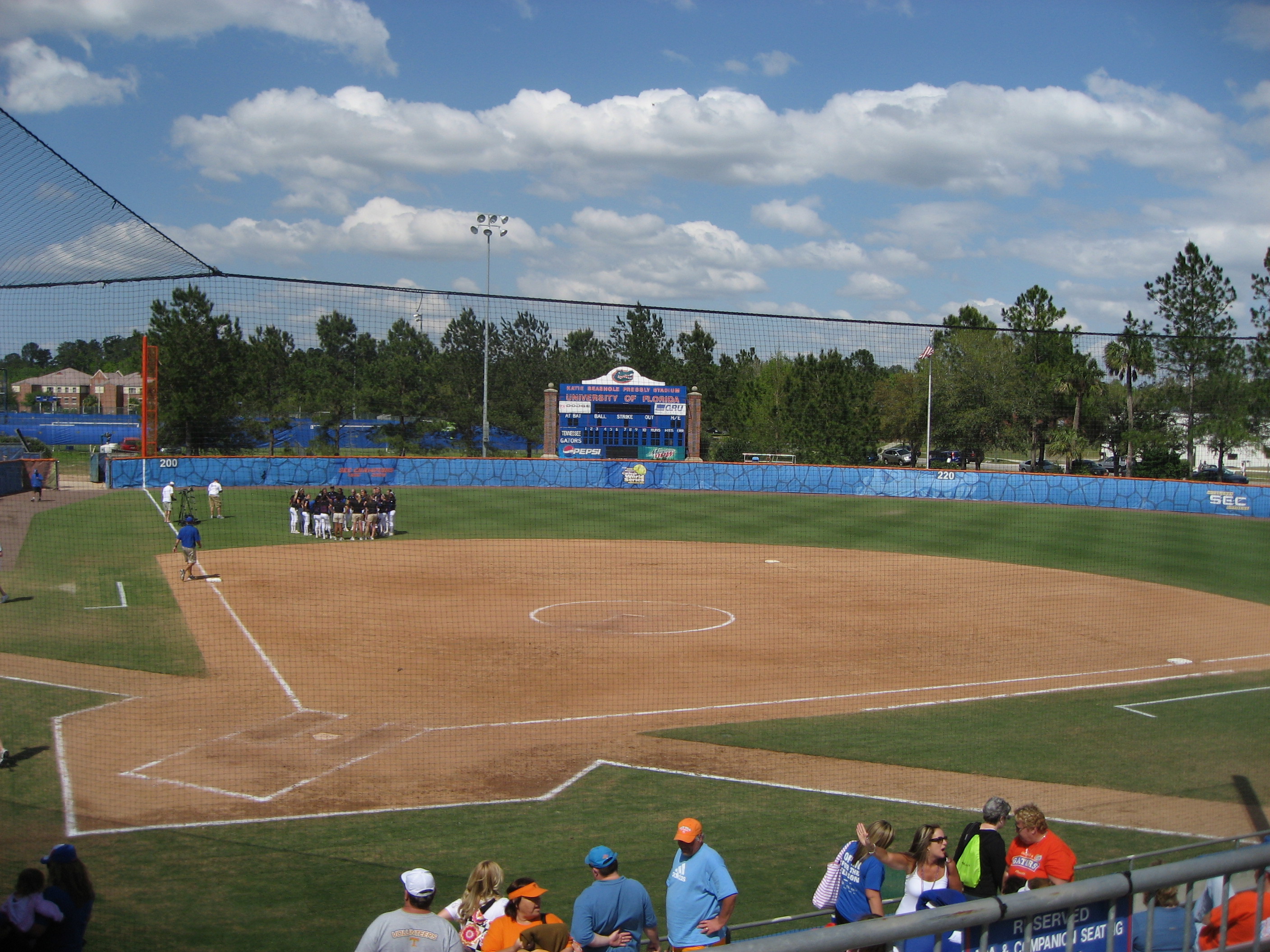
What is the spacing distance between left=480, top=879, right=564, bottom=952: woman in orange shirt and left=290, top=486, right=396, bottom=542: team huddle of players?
27.2m

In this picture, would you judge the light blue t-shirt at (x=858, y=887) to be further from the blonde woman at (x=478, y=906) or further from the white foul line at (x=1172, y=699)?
the white foul line at (x=1172, y=699)

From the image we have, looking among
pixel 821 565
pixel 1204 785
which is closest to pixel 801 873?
pixel 1204 785

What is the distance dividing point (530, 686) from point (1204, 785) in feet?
31.0

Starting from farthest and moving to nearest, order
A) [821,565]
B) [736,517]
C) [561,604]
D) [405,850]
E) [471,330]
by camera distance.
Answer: [736,517], [821,565], [471,330], [561,604], [405,850]

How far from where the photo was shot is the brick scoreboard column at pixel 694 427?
147 ft

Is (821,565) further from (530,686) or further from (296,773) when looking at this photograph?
(296,773)

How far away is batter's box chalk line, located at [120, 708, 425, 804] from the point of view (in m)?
10.8

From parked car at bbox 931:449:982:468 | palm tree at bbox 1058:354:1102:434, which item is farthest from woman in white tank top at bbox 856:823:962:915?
parked car at bbox 931:449:982:468

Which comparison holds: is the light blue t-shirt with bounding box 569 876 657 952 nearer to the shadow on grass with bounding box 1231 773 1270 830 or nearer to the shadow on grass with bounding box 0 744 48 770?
the shadow on grass with bounding box 1231 773 1270 830

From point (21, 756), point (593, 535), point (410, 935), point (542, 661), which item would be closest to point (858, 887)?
point (410, 935)

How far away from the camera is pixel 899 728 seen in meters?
13.5

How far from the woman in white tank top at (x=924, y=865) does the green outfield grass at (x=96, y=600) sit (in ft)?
42.3

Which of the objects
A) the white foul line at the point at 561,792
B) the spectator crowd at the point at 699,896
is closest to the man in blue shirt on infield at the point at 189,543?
the white foul line at the point at 561,792

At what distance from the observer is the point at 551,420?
45.3 metres
